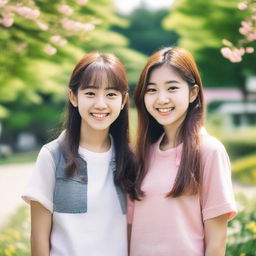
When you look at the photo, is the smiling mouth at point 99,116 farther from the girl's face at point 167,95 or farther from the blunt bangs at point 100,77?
the girl's face at point 167,95

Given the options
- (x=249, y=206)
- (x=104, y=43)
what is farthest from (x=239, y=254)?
(x=104, y=43)

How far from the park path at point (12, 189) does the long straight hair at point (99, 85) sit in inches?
156

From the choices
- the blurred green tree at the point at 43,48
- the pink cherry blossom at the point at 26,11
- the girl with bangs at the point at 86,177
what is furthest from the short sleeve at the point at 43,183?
the pink cherry blossom at the point at 26,11

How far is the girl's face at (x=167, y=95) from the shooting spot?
235 centimetres

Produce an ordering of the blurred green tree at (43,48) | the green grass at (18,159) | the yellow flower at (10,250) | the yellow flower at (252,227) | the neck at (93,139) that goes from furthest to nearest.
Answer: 1. the green grass at (18,159)
2. the blurred green tree at (43,48)
3. the yellow flower at (10,250)
4. the yellow flower at (252,227)
5. the neck at (93,139)

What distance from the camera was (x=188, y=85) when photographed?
2.40m

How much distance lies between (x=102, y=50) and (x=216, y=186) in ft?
11.2

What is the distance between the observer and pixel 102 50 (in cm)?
539

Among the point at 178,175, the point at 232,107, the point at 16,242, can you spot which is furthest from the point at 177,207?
the point at 232,107

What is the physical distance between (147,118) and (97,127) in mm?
348

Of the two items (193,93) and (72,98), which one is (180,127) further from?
(72,98)

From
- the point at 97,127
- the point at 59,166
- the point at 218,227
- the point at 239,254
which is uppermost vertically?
the point at 97,127

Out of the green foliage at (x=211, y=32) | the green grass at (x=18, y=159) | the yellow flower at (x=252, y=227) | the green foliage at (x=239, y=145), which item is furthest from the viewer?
the green grass at (x=18, y=159)

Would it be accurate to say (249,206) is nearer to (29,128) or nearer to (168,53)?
(168,53)
